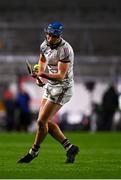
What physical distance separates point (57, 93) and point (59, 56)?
0.63 metres

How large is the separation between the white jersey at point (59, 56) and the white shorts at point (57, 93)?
68mm

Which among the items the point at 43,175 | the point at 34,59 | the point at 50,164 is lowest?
the point at 34,59

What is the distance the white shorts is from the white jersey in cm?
7

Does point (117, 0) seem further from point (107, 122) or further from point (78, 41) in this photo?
point (107, 122)

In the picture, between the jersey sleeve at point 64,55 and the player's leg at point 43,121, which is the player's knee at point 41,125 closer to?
the player's leg at point 43,121

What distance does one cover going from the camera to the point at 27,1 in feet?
134

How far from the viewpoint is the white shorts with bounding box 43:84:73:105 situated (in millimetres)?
12695

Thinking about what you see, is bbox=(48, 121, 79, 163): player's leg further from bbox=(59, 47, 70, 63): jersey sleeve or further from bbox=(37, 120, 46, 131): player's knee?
bbox=(59, 47, 70, 63): jersey sleeve

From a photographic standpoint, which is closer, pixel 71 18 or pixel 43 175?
pixel 43 175

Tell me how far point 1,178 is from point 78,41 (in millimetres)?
25174

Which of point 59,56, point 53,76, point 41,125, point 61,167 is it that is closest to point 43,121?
point 41,125

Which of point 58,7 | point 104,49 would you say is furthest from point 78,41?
point 58,7

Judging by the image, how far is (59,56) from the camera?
41.0ft

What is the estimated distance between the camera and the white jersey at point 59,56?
12.4 metres
